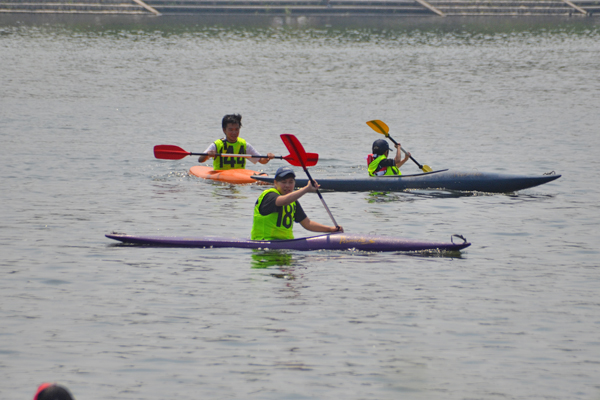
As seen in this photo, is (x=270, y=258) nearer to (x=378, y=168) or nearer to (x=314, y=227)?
(x=314, y=227)

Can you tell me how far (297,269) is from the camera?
1185 centimetres

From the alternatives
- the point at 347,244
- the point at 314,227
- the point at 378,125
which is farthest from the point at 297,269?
the point at 378,125

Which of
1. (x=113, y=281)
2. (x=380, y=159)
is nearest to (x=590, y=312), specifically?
(x=113, y=281)

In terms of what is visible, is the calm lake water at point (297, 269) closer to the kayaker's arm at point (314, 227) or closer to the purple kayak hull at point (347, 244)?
the purple kayak hull at point (347, 244)

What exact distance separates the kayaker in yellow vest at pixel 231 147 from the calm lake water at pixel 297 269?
68 cm

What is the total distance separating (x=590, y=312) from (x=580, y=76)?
3645 centimetres

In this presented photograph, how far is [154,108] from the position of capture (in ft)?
111

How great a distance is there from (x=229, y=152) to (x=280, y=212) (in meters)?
6.72

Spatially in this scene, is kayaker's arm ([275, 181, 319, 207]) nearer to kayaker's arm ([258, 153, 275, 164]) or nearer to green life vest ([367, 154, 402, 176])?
kayaker's arm ([258, 153, 275, 164])

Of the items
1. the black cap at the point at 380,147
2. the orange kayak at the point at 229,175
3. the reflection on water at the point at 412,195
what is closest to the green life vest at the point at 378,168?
the black cap at the point at 380,147

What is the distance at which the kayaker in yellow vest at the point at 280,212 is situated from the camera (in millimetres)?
11978

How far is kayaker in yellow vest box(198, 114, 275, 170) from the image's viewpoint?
1822 cm

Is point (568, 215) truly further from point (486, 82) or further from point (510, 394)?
point (486, 82)

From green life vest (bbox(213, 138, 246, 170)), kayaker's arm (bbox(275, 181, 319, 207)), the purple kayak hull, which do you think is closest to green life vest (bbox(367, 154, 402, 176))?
green life vest (bbox(213, 138, 246, 170))
